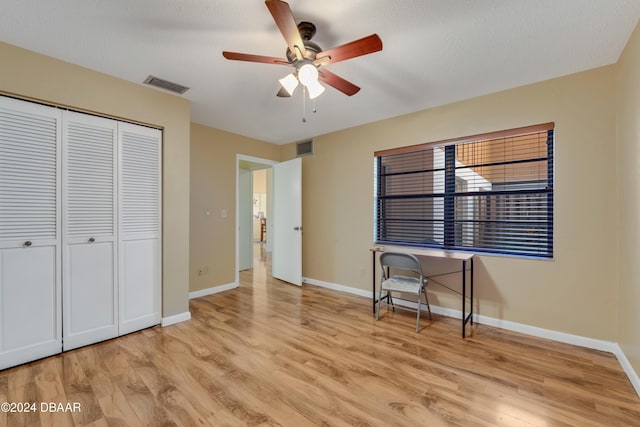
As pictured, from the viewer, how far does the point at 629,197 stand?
2.07 metres

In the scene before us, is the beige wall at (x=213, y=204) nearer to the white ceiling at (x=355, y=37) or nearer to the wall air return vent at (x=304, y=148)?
the wall air return vent at (x=304, y=148)

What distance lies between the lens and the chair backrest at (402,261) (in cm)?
283

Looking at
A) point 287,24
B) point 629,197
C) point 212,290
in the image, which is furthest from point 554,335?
point 212,290

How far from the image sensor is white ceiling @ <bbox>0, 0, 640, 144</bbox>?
1.73m

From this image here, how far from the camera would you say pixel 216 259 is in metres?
4.20

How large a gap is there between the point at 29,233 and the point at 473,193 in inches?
169

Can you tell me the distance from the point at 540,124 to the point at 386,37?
6.18ft

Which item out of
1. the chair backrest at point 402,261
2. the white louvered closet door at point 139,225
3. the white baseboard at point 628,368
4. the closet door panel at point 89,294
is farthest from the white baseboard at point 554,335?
the closet door panel at point 89,294

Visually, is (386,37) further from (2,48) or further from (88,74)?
(2,48)

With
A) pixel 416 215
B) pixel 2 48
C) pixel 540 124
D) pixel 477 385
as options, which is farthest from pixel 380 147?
pixel 2 48

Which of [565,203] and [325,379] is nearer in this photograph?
[325,379]

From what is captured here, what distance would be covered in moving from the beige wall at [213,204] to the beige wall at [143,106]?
33.9 inches

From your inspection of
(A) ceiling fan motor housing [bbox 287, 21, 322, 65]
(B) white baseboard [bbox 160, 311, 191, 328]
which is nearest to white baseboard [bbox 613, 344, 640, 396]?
(A) ceiling fan motor housing [bbox 287, 21, 322, 65]

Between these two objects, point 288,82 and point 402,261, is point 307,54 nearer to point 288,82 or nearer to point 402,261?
point 288,82
